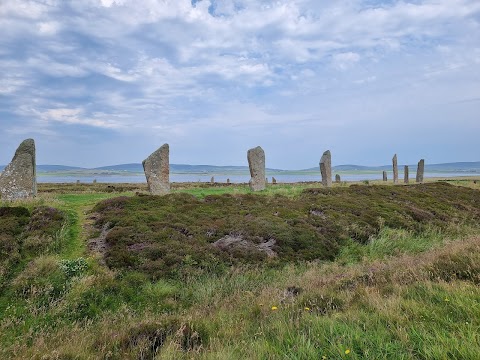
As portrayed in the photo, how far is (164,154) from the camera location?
24344 mm

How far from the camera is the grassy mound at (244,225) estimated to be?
41.2ft

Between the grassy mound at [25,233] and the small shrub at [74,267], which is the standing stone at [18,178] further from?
the small shrub at [74,267]

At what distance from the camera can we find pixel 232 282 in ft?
36.0

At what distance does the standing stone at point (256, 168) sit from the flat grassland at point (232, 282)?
23.8 ft

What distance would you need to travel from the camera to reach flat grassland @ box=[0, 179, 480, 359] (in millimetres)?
5586

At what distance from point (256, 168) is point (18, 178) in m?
16.3

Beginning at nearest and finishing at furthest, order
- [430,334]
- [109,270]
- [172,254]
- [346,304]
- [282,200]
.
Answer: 1. [430,334]
2. [346,304]
3. [109,270]
4. [172,254]
5. [282,200]

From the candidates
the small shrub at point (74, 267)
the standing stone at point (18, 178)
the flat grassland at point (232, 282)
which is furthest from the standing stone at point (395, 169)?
the small shrub at point (74, 267)

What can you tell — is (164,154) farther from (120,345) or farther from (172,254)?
(120,345)

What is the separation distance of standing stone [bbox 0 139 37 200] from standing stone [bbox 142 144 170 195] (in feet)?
21.7

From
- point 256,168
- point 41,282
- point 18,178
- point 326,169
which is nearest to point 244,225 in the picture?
point 41,282

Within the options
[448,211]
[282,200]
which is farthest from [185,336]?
[448,211]

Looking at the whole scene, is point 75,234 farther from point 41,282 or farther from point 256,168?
point 256,168

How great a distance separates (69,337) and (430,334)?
21.4ft
